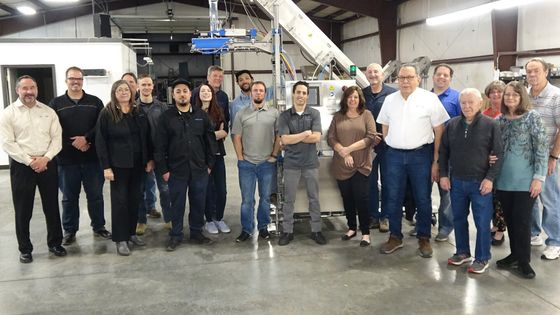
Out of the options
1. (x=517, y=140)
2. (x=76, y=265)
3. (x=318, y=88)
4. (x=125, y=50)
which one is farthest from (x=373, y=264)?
(x=125, y=50)

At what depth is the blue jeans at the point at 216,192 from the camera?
4.14 meters

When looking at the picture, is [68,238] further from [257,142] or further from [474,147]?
[474,147]

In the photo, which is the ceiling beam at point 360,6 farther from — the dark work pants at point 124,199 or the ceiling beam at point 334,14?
the dark work pants at point 124,199

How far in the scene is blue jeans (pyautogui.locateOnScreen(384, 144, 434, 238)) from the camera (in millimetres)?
3355

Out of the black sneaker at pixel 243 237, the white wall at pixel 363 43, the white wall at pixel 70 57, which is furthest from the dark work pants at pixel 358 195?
the white wall at pixel 363 43

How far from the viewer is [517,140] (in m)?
2.95

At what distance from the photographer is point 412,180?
3.42 m

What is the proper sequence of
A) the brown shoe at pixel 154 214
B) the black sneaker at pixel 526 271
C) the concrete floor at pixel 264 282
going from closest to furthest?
1. the concrete floor at pixel 264 282
2. the black sneaker at pixel 526 271
3. the brown shoe at pixel 154 214

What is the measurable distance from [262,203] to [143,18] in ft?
38.6

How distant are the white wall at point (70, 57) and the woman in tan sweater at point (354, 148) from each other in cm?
541

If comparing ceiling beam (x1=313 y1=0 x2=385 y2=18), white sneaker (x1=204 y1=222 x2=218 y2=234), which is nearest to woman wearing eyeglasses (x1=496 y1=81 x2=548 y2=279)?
white sneaker (x1=204 y1=222 x2=218 y2=234)

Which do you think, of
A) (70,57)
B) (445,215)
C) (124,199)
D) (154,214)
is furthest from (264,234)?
(70,57)

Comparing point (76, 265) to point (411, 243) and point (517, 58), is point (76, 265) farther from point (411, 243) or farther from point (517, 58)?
point (517, 58)

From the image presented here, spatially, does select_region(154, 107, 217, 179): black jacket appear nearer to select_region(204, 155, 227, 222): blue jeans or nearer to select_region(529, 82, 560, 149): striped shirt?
select_region(204, 155, 227, 222): blue jeans
